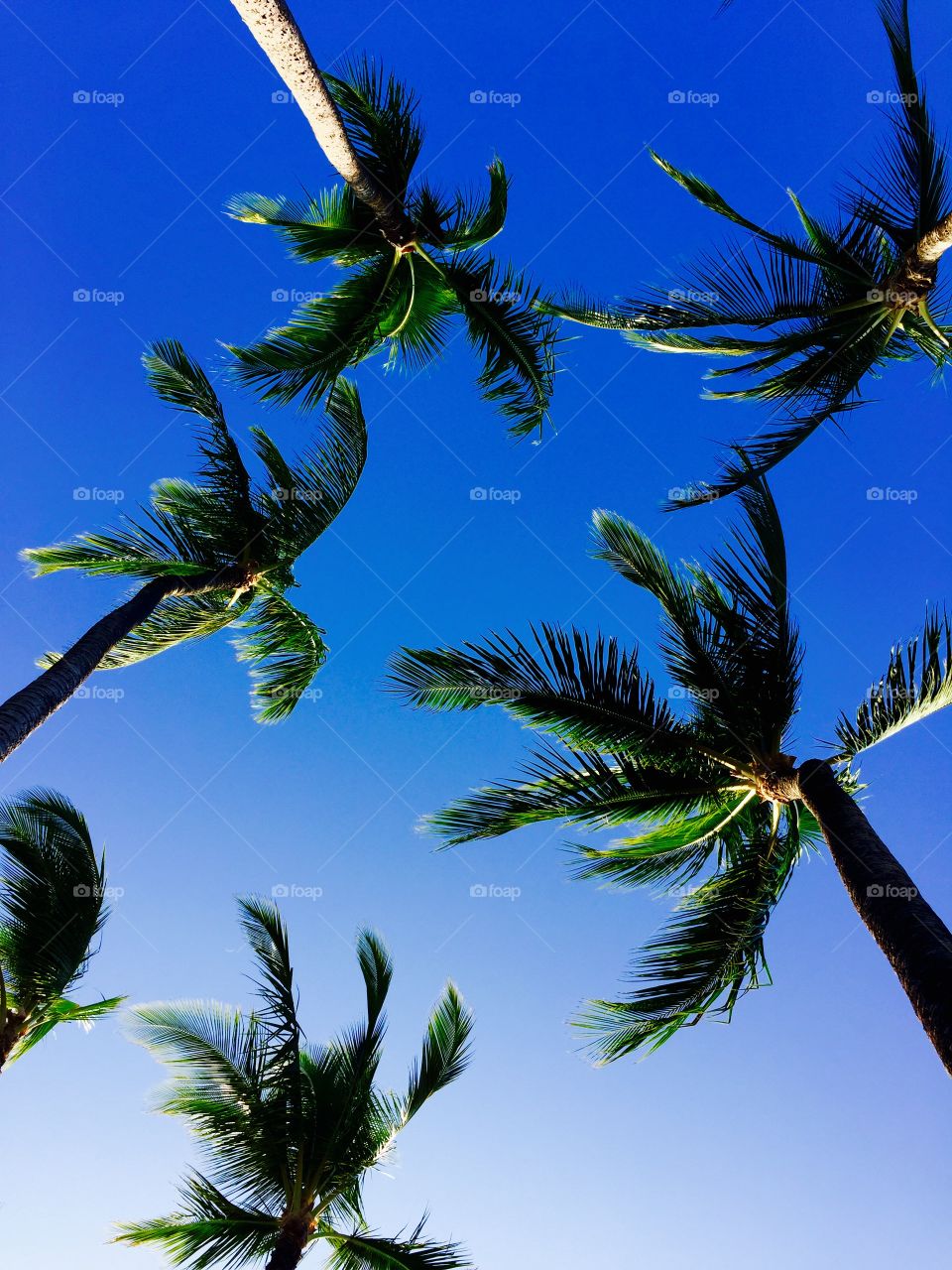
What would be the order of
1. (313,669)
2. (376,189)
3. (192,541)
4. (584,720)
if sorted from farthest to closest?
1. (313,669)
2. (192,541)
3. (376,189)
4. (584,720)

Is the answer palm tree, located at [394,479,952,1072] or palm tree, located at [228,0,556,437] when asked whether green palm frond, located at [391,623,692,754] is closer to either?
palm tree, located at [394,479,952,1072]

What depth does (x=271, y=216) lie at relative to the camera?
1038 cm

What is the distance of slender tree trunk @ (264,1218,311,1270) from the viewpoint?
825cm

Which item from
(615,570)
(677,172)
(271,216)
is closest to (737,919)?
(615,570)

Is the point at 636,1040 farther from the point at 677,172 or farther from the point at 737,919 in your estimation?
the point at 677,172

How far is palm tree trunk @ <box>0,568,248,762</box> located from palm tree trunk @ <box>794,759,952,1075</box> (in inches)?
257

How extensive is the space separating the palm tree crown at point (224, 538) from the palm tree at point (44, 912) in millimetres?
1873

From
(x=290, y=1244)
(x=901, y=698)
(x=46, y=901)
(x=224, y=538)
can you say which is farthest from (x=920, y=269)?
(x=290, y=1244)

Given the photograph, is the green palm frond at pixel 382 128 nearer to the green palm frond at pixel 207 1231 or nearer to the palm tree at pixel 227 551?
the palm tree at pixel 227 551

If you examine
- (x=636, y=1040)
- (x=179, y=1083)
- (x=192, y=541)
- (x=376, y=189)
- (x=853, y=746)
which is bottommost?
(x=179, y=1083)

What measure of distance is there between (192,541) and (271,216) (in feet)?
15.7

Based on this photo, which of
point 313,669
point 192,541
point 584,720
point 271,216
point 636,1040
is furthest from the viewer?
point 313,669

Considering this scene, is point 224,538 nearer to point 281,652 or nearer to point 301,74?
point 281,652

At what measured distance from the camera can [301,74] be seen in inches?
197
